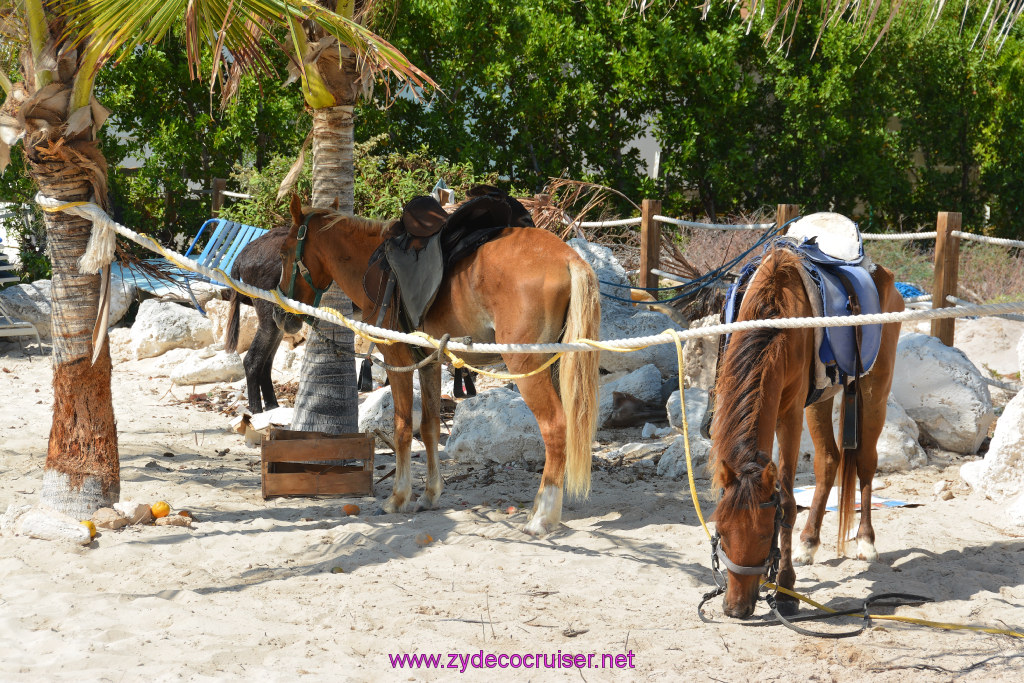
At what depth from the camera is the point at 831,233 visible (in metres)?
4.11

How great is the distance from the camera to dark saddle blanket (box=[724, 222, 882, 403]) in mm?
3588

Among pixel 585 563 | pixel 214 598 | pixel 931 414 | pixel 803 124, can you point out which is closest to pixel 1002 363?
pixel 931 414

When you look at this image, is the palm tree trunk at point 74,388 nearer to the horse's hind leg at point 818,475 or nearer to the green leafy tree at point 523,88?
the horse's hind leg at point 818,475

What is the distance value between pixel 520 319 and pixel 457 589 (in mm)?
1456

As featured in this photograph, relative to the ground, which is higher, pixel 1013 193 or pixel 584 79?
pixel 584 79

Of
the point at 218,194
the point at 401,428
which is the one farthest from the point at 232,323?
the point at 401,428

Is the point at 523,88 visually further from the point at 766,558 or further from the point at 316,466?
the point at 766,558

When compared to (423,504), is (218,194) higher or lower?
higher

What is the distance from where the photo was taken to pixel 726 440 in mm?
3059

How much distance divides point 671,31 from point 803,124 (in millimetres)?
2279

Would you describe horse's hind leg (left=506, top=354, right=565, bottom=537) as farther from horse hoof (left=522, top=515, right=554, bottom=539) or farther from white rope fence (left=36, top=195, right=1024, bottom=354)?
white rope fence (left=36, top=195, right=1024, bottom=354)

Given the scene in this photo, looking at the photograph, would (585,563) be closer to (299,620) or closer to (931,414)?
(299,620)

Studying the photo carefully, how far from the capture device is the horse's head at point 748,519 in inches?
116

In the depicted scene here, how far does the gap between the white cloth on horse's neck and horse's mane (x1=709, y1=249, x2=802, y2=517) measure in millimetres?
712
